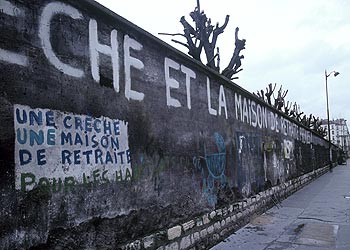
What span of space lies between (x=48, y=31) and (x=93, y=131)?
1.02m

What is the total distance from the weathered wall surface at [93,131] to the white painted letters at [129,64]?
0.01 meters

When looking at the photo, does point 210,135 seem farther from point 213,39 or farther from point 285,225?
point 213,39

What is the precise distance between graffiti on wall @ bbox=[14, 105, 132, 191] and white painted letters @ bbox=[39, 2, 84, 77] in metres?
0.43

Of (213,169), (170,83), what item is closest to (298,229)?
(213,169)

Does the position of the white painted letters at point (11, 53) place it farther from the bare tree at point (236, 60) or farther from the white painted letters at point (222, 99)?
the bare tree at point (236, 60)

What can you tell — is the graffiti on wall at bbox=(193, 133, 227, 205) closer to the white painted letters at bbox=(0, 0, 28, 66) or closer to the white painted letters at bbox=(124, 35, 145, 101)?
the white painted letters at bbox=(124, 35, 145, 101)

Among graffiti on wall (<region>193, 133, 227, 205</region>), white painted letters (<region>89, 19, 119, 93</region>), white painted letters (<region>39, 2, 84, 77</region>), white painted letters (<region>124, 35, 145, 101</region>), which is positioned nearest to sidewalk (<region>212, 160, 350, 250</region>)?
graffiti on wall (<region>193, 133, 227, 205</region>)

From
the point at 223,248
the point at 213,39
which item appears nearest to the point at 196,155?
the point at 223,248

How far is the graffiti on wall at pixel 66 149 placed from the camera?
2.65m

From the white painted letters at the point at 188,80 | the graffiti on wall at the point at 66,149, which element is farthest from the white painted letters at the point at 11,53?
the white painted letters at the point at 188,80

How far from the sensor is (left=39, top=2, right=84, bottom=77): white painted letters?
2906mm

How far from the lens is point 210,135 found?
627 centimetres

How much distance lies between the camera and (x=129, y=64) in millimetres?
4043

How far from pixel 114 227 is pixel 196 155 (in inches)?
93.0
